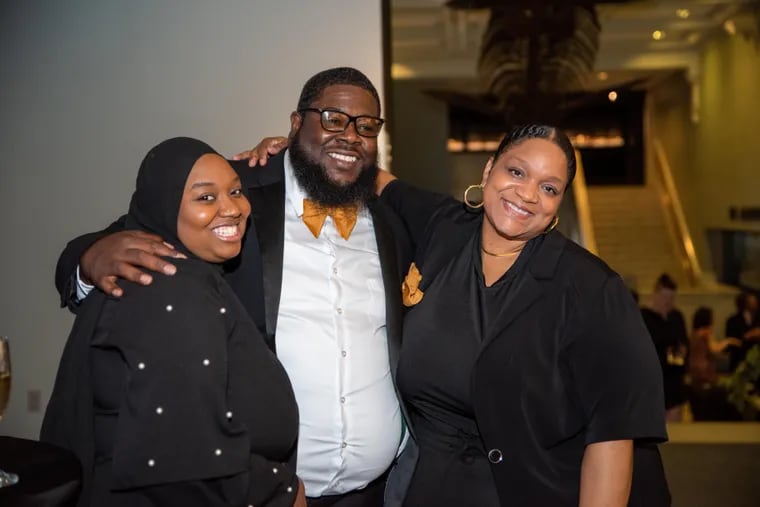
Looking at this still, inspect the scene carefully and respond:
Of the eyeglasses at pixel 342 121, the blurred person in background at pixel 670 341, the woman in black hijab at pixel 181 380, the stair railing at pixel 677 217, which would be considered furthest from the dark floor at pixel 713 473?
the woman in black hijab at pixel 181 380

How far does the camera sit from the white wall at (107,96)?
3975 mm

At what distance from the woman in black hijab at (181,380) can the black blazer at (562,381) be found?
1.70 ft

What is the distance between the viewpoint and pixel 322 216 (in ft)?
8.09

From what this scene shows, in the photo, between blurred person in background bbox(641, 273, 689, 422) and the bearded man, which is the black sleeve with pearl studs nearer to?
the bearded man

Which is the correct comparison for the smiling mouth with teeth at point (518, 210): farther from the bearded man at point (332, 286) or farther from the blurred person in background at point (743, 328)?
the blurred person in background at point (743, 328)

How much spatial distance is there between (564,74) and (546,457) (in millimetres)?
4077

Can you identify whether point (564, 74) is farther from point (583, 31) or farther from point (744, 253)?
point (744, 253)

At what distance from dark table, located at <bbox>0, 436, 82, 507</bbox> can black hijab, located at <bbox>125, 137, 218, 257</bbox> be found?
483 mm

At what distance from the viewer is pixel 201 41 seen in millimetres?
4000

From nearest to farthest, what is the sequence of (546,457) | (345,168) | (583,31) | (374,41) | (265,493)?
(265,493) < (546,457) < (345,168) < (374,41) < (583,31)

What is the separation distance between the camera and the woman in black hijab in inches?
62.9

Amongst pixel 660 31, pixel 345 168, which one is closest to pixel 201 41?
pixel 345 168

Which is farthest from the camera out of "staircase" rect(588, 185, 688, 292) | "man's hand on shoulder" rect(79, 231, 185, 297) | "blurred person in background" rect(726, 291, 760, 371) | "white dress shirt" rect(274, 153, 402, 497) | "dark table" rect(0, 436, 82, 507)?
"staircase" rect(588, 185, 688, 292)

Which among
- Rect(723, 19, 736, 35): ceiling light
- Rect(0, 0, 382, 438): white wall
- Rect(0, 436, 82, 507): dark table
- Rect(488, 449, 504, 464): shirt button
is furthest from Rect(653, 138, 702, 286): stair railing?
Rect(0, 436, 82, 507): dark table
